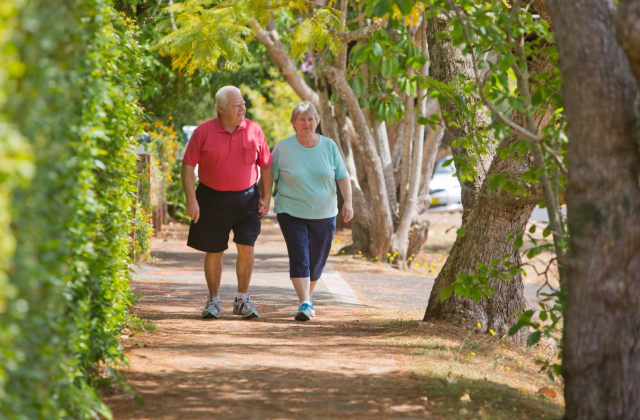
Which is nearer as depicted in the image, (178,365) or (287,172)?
(178,365)

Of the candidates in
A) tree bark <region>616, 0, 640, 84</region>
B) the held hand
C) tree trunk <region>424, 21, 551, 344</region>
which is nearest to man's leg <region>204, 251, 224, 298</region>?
the held hand

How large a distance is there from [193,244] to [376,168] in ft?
21.1

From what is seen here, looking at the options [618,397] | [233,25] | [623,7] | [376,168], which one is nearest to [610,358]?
[618,397]

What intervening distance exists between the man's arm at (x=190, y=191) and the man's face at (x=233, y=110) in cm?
52

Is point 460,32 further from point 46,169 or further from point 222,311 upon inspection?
point 222,311

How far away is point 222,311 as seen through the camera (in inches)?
291

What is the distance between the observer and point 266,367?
4.98 m

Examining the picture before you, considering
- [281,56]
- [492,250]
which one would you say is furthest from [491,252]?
[281,56]

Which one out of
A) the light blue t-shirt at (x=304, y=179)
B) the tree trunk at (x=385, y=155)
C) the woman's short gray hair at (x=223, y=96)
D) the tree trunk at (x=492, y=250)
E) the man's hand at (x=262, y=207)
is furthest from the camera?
the tree trunk at (x=385, y=155)

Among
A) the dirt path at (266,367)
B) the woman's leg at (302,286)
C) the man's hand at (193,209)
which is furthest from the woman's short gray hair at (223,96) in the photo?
the dirt path at (266,367)

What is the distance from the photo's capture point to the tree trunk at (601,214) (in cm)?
372

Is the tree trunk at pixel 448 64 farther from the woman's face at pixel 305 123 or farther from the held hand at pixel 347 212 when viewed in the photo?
the woman's face at pixel 305 123

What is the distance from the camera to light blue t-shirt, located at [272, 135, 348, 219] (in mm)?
6953

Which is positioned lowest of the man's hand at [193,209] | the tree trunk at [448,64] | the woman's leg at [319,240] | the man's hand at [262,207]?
the woman's leg at [319,240]
